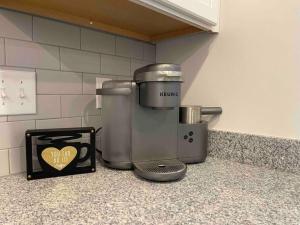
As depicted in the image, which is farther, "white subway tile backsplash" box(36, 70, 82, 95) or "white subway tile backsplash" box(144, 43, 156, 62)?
"white subway tile backsplash" box(144, 43, 156, 62)

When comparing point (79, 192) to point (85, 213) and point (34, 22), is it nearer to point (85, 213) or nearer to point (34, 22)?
point (85, 213)

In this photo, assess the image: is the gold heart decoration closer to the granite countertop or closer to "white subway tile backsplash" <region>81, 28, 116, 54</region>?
the granite countertop

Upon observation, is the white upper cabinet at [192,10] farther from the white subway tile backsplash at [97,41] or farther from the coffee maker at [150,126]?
the white subway tile backsplash at [97,41]

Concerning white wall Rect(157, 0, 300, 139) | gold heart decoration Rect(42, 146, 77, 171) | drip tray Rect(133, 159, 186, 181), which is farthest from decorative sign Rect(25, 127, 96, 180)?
white wall Rect(157, 0, 300, 139)

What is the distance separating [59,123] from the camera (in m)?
0.80

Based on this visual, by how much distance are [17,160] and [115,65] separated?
0.49 meters

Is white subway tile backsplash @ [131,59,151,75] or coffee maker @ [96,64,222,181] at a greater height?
white subway tile backsplash @ [131,59,151,75]

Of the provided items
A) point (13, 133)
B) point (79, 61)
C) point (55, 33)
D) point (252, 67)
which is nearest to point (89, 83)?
point (79, 61)

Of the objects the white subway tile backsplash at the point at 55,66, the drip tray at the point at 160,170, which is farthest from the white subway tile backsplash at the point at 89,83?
the drip tray at the point at 160,170

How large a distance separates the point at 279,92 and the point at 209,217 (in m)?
0.49

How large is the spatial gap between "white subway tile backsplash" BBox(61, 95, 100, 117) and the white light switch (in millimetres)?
105

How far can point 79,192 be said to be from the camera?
0.56 metres

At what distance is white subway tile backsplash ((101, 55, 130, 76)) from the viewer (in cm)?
92

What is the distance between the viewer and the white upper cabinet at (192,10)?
2.19ft
